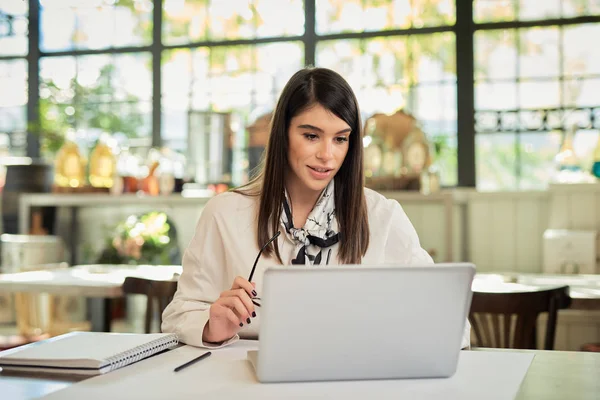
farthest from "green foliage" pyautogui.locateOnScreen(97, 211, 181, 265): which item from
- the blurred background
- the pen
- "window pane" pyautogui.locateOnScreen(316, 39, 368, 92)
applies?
the pen

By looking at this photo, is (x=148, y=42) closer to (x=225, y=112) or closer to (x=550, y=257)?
(x=225, y=112)

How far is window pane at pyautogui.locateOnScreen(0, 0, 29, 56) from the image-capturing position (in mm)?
7316

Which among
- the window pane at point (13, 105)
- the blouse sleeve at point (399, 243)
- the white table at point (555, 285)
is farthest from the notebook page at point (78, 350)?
the window pane at point (13, 105)

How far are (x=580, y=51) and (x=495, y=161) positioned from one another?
1.01m

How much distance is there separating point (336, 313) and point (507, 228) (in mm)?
4792

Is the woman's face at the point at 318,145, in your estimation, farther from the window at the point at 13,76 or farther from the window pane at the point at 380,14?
the window at the point at 13,76

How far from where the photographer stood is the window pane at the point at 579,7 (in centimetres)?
576

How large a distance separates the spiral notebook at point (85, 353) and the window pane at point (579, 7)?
5076 millimetres

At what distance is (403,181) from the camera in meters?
5.42

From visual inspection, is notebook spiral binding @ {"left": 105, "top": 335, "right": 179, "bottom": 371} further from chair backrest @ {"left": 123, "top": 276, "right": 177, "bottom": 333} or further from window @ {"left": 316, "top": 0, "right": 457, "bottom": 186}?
window @ {"left": 316, "top": 0, "right": 457, "bottom": 186}

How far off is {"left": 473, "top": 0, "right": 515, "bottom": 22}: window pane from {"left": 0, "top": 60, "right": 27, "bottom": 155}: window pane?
415cm

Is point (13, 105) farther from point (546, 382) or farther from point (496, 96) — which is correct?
point (546, 382)

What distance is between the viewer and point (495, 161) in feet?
19.5

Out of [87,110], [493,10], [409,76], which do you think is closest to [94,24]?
[87,110]
